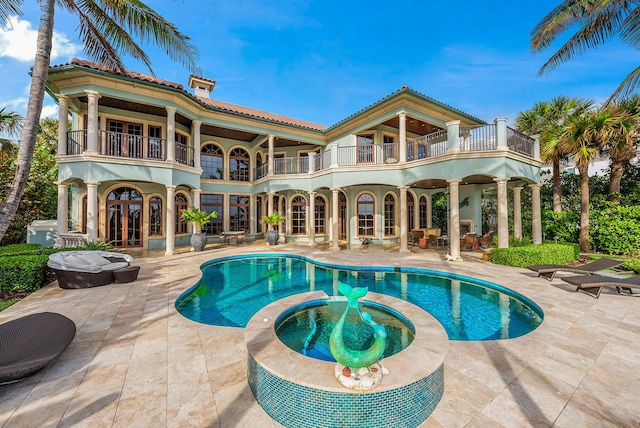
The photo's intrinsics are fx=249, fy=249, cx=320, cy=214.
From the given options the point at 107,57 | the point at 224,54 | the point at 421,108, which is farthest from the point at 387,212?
the point at 107,57

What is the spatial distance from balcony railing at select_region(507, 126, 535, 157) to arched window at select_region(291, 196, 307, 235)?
11013 mm

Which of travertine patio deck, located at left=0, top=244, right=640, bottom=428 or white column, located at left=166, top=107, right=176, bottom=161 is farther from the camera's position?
white column, located at left=166, top=107, right=176, bottom=161

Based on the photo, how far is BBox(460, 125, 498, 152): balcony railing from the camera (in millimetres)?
9789

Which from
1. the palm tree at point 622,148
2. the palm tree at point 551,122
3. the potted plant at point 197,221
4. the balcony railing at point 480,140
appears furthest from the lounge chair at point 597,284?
the potted plant at point 197,221

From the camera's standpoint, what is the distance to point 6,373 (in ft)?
8.97

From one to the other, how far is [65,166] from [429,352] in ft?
46.0

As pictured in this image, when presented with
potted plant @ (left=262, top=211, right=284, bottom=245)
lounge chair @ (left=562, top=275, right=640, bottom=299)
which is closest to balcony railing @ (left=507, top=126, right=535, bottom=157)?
lounge chair @ (left=562, top=275, right=640, bottom=299)

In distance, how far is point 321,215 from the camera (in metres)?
16.7

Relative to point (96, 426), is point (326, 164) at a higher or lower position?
higher

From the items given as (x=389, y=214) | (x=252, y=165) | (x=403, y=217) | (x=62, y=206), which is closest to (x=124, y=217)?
(x=62, y=206)

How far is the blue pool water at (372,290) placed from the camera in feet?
17.4

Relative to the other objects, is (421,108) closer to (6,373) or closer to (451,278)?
(451,278)

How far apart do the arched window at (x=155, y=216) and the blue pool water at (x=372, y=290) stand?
544 cm

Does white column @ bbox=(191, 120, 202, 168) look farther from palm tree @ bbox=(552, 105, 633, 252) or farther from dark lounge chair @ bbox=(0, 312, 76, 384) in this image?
palm tree @ bbox=(552, 105, 633, 252)
